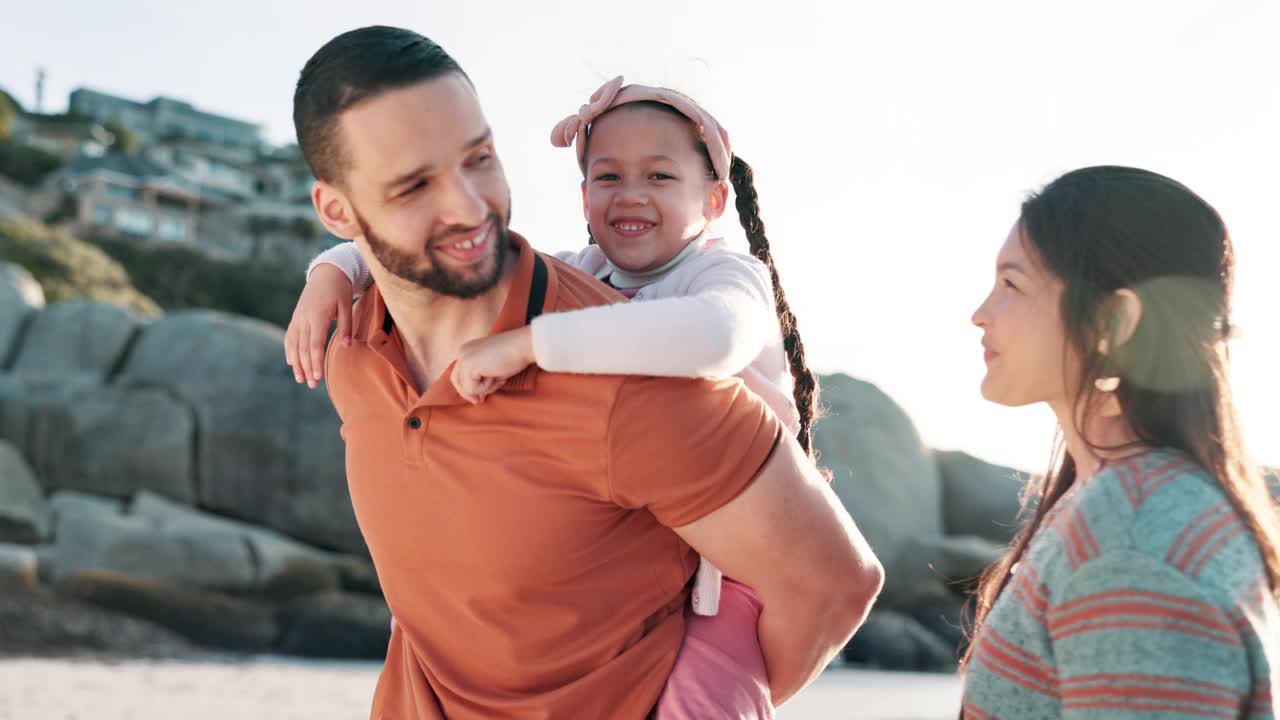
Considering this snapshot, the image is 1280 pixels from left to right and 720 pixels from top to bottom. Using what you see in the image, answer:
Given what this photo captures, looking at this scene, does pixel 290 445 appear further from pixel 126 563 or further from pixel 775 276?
pixel 775 276

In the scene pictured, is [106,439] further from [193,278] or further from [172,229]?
[172,229]

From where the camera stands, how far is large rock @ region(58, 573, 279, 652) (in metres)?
11.8

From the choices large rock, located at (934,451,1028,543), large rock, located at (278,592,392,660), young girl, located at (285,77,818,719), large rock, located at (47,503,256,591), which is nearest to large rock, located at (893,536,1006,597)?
large rock, located at (934,451,1028,543)

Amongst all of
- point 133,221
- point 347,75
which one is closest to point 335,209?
point 347,75

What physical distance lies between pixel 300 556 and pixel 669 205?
11011 millimetres

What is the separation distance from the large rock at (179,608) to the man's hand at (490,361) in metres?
10.6

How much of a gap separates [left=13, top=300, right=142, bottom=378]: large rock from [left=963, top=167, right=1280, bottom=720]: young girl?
15055 millimetres


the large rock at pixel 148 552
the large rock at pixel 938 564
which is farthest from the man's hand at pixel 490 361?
the large rock at pixel 938 564

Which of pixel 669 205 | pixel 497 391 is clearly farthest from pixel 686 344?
pixel 669 205

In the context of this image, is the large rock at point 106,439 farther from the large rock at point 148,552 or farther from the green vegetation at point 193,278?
the green vegetation at point 193,278

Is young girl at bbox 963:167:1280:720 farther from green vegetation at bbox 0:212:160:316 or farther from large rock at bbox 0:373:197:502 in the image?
green vegetation at bbox 0:212:160:316

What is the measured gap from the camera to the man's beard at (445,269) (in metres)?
2.31

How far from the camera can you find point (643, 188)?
2.91 meters

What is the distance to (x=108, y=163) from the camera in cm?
4350
